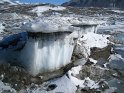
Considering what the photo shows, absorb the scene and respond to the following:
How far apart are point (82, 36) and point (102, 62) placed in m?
1.46

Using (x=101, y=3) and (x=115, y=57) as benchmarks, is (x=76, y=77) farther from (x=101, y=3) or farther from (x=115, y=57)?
(x=101, y=3)

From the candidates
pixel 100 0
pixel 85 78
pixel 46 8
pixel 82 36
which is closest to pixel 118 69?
pixel 85 78

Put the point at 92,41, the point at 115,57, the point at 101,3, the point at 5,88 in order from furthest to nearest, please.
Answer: the point at 101,3, the point at 92,41, the point at 115,57, the point at 5,88

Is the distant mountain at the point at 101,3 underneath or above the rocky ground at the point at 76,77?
underneath

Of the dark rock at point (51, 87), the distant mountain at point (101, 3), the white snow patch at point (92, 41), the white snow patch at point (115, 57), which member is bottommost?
the distant mountain at point (101, 3)

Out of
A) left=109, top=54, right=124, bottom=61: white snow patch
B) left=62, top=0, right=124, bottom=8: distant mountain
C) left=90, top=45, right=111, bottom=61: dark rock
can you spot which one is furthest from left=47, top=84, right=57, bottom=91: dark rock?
left=62, top=0, right=124, bottom=8: distant mountain

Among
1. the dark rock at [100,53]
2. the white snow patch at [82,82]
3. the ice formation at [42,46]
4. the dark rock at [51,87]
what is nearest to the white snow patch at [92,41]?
the dark rock at [100,53]

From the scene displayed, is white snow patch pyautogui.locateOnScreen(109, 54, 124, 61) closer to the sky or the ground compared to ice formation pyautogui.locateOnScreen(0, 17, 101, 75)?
closer to the ground

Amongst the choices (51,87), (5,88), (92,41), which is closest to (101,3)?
(92,41)

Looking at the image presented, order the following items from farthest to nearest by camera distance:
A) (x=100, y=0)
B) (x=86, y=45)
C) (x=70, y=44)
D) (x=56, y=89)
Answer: (x=100, y=0), (x=86, y=45), (x=70, y=44), (x=56, y=89)

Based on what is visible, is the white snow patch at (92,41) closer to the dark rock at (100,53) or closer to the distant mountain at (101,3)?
the dark rock at (100,53)

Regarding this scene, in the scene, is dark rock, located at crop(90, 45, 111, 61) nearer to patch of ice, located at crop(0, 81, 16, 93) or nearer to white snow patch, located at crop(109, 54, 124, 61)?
white snow patch, located at crop(109, 54, 124, 61)

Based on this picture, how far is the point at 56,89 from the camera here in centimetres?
700

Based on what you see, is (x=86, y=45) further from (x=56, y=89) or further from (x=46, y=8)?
(x=46, y=8)
